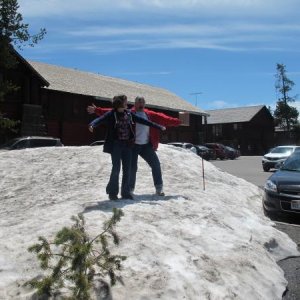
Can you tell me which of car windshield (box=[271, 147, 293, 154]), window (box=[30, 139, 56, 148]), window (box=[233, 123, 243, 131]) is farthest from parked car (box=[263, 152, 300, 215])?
window (box=[233, 123, 243, 131])

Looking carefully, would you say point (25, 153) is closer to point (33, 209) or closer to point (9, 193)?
point (9, 193)

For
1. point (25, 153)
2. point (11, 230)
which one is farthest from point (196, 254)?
point (25, 153)

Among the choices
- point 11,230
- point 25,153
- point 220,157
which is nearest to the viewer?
point 11,230

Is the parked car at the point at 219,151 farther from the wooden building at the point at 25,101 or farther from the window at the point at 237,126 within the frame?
the window at the point at 237,126

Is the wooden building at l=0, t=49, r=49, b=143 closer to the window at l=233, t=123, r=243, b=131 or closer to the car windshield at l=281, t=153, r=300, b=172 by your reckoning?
the car windshield at l=281, t=153, r=300, b=172

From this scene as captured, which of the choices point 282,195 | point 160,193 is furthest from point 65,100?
point 160,193

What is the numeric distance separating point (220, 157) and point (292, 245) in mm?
43375

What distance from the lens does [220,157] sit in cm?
4994

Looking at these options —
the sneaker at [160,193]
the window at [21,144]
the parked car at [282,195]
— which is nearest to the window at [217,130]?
the window at [21,144]

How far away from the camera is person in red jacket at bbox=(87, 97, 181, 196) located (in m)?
7.75

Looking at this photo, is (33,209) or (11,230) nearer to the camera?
(11,230)

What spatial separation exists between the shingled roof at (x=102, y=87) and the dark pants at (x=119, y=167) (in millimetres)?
29071

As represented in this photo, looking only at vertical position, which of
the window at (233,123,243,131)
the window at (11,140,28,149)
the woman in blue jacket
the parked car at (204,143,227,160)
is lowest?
the parked car at (204,143,227,160)

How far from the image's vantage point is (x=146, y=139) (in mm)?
7902
